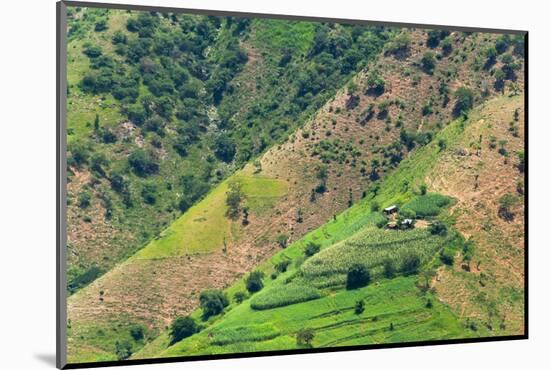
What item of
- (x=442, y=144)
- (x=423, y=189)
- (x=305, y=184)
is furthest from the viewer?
(x=305, y=184)

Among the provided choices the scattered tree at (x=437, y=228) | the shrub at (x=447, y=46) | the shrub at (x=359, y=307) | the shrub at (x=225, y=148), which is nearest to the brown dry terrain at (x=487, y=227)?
the scattered tree at (x=437, y=228)

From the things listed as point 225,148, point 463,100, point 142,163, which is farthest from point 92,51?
point 463,100

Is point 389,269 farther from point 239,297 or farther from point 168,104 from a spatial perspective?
point 168,104

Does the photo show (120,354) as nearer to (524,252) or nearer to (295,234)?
(295,234)

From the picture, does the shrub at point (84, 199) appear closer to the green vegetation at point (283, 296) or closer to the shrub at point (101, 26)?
the green vegetation at point (283, 296)

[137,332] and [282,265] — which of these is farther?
[282,265]

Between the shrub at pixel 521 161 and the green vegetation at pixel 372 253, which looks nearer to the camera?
the green vegetation at pixel 372 253

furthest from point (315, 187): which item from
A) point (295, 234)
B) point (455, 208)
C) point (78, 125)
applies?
point (78, 125)
